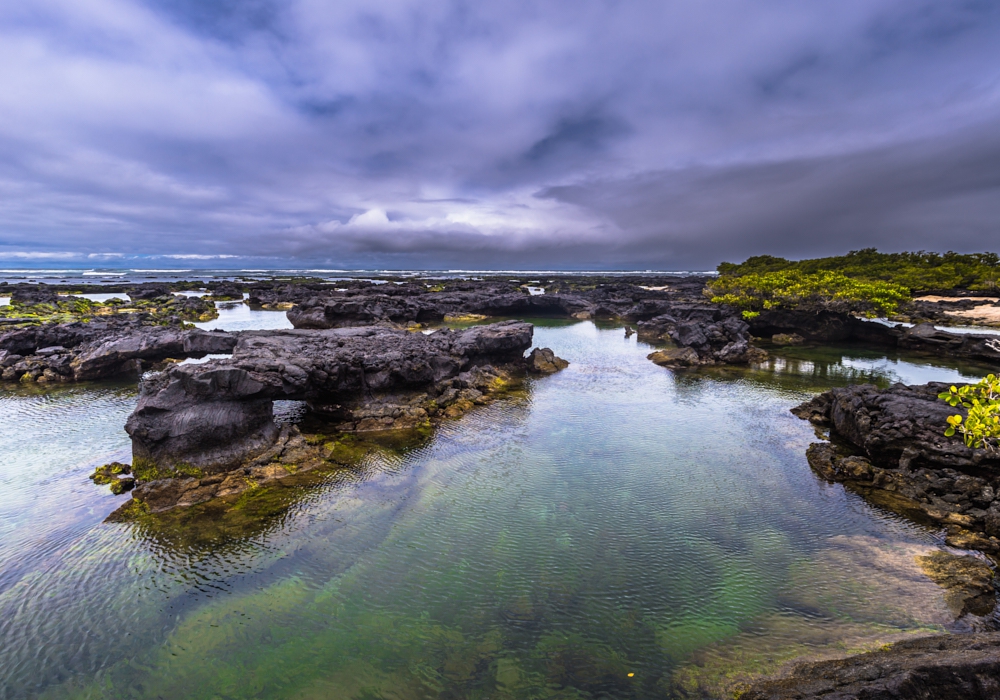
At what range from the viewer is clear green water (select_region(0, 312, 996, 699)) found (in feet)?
30.8

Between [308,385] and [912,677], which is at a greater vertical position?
[308,385]

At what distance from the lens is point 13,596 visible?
441 inches

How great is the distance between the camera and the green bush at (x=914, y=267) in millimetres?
69062

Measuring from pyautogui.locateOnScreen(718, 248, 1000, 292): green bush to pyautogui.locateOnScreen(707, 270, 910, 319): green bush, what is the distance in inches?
980

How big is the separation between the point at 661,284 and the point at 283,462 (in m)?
130

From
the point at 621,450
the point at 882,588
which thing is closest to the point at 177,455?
the point at 621,450

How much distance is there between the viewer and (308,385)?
21.5 metres

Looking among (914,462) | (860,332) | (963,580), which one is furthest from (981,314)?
(963,580)

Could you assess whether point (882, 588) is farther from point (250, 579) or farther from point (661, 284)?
point (661, 284)

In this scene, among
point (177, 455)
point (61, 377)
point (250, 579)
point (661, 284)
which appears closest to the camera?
point (250, 579)

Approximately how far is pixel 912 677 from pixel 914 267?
10067 cm

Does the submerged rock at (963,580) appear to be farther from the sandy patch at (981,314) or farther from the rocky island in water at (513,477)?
the sandy patch at (981,314)

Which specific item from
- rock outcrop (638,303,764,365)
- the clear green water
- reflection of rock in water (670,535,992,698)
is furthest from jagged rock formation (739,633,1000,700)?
rock outcrop (638,303,764,365)

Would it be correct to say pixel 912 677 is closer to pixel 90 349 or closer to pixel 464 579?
pixel 464 579
